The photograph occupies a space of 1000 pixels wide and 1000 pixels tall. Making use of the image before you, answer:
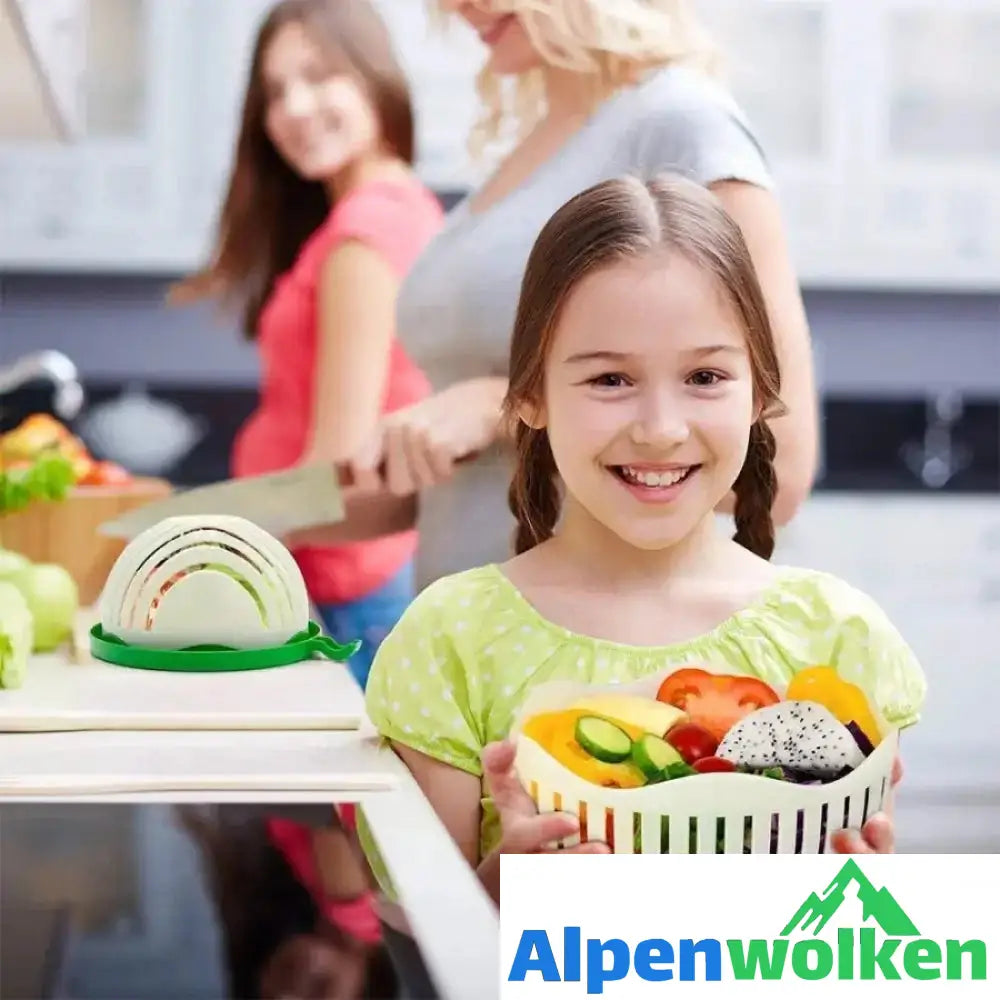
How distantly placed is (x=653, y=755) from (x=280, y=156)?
23.0 inches

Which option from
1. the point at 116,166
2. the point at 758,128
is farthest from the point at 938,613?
the point at 116,166

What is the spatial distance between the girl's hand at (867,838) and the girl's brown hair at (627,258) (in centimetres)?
18

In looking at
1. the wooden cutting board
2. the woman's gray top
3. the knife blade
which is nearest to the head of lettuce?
the wooden cutting board

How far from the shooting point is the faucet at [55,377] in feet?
3.39

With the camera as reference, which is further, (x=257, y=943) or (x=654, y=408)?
(x=654, y=408)

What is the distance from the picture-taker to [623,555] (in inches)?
29.7

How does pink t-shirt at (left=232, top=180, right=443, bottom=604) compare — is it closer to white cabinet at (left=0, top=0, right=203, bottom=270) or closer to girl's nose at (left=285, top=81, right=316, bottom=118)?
girl's nose at (left=285, top=81, right=316, bottom=118)

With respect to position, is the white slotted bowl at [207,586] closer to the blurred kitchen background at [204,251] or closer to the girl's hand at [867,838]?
the blurred kitchen background at [204,251]

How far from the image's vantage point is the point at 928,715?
93 centimetres

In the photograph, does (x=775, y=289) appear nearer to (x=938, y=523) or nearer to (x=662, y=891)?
(x=662, y=891)

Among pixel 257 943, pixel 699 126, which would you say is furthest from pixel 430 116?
pixel 257 943

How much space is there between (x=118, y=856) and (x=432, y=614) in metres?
0.18

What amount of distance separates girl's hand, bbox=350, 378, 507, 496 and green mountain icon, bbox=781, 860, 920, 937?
0.93 ft

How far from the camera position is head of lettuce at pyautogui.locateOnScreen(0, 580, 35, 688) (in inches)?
32.9
